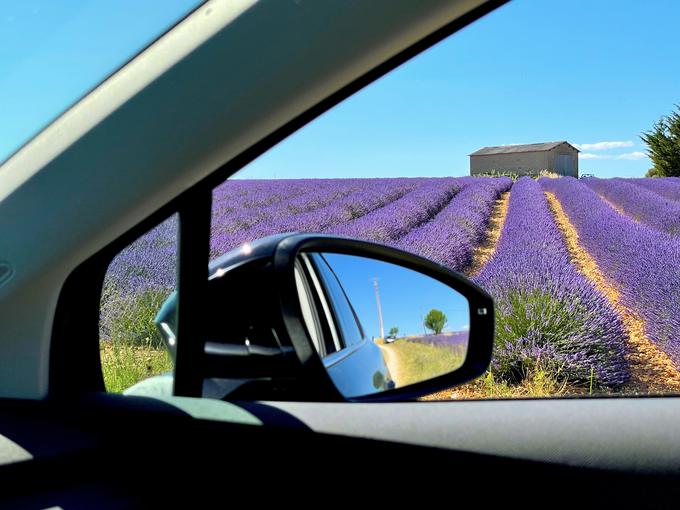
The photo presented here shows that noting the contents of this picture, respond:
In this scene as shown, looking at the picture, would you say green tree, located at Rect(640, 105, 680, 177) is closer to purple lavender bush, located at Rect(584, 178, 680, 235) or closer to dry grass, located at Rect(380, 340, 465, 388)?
purple lavender bush, located at Rect(584, 178, 680, 235)

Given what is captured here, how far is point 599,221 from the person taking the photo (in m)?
2.22

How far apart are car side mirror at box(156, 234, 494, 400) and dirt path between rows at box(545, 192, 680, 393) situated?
65 centimetres

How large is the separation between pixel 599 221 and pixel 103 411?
5.90ft

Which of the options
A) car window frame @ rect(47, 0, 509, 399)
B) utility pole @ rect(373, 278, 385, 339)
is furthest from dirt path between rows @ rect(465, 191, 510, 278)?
car window frame @ rect(47, 0, 509, 399)

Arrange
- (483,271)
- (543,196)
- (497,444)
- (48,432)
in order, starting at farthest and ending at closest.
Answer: (483,271) < (543,196) < (497,444) < (48,432)

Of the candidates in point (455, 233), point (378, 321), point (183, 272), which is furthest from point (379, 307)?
point (455, 233)

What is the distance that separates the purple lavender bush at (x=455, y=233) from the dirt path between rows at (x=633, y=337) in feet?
0.80

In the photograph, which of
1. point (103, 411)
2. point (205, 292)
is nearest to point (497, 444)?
point (205, 292)

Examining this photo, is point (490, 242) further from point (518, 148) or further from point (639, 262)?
point (518, 148)

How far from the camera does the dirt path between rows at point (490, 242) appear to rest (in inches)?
80.8

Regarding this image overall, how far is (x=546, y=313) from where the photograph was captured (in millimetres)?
2344

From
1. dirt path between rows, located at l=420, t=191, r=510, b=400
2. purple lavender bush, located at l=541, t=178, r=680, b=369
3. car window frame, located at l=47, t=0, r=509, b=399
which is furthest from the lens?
purple lavender bush, located at l=541, t=178, r=680, b=369

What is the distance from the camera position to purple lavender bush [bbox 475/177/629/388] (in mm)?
2129

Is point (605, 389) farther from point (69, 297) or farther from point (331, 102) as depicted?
point (69, 297)
